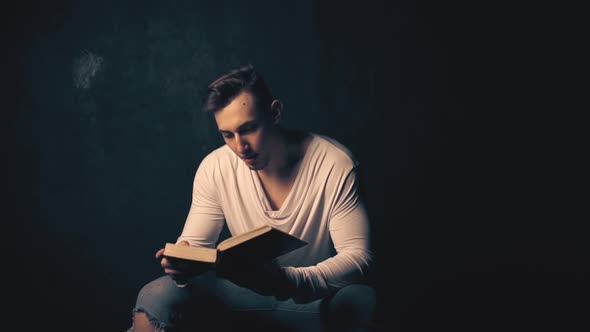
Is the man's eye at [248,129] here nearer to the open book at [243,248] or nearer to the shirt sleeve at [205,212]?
the shirt sleeve at [205,212]

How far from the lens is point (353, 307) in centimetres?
172

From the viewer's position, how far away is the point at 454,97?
2.60 metres

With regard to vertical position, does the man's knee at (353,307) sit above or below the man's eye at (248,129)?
below

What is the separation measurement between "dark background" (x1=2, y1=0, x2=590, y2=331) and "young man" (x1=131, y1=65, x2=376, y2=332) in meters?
0.61

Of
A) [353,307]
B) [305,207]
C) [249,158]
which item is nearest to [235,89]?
[249,158]

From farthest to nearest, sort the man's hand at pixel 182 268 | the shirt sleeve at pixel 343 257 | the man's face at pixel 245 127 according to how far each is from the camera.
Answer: the man's face at pixel 245 127, the shirt sleeve at pixel 343 257, the man's hand at pixel 182 268

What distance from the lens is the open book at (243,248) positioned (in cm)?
138

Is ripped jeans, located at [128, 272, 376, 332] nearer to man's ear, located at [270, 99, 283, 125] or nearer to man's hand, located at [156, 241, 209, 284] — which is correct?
man's hand, located at [156, 241, 209, 284]

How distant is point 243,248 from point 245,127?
A: 1.95ft

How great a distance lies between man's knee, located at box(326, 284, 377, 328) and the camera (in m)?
1.71

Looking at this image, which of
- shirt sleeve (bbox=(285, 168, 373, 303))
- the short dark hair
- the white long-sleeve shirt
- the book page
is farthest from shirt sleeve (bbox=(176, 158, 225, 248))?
the book page

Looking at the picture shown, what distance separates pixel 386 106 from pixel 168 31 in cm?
105

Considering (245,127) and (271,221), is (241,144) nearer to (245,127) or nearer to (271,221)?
(245,127)

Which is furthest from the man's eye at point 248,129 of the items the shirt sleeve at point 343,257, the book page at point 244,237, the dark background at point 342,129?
the dark background at point 342,129
